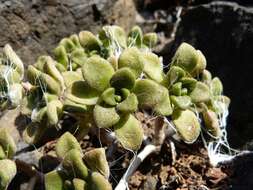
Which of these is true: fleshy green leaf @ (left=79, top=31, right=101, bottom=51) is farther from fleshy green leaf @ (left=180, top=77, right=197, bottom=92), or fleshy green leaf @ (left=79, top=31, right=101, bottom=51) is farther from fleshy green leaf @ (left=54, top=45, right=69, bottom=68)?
fleshy green leaf @ (left=180, top=77, right=197, bottom=92)

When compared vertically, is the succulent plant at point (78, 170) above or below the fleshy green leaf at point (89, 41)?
below

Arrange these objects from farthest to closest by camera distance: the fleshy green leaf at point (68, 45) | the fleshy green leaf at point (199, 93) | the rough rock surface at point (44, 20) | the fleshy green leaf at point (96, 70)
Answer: the rough rock surface at point (44, 20) → the fleshy green leaf at point (68, 45) → the fleshy green leaf at point (199, 93) → the fleshy green leaf at point (96, 70)

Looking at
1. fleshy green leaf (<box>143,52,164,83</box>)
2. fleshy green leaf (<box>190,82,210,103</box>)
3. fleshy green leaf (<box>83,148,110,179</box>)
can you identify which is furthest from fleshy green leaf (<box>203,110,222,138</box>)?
fleshy green leaf (<box>83,148,110,179</box>)

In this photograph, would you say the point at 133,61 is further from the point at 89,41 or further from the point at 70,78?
the point at 89,41

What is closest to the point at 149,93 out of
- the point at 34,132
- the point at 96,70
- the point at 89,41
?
the point at 96,70

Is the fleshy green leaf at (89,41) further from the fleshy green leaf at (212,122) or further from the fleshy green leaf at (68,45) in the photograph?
the fleshy green leaf at (212,122)

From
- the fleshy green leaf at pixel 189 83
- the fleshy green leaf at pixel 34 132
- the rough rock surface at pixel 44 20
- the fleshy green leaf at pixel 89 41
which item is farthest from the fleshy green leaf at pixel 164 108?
the rough rock surface at pixel 44 20
